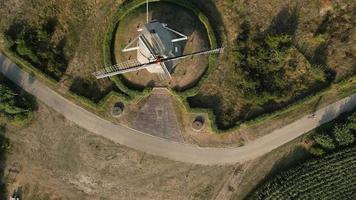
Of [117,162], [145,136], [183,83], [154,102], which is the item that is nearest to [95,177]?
[117,162]

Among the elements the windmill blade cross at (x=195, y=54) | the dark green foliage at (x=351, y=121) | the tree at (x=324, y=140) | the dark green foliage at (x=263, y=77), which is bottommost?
the tree at (x=324, y=140)

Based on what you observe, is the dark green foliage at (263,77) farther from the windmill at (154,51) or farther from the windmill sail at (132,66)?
the windmill at (154,51)

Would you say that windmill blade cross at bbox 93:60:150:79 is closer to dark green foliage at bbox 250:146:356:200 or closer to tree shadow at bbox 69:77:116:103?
tree shadow at bbox 69:77:116:103

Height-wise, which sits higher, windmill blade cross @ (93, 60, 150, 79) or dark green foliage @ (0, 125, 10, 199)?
windmill blade cross @ (93, 60, 150, 79)

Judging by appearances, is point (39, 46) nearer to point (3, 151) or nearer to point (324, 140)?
point (3, 151)

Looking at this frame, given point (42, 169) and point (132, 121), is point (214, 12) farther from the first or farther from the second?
point (42, 169)

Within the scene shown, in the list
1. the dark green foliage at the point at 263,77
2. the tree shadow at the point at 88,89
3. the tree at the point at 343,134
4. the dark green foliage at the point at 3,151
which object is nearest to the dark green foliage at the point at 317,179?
the tree at the point at 343,134

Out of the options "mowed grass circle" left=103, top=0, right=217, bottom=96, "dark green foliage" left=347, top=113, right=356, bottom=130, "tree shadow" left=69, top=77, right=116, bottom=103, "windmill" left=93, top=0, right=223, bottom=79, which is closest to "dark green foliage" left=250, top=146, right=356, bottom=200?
"dark green foliage" left=347, top=113, right=356, bottom=130
